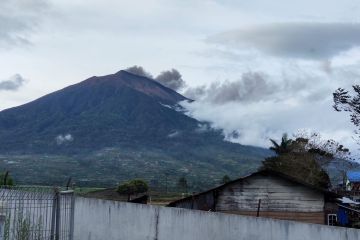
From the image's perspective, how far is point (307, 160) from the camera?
4628 cm

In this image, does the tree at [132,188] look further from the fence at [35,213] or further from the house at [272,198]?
the fence at [35,213]

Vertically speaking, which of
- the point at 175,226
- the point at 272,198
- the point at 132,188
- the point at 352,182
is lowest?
the point at 175,226

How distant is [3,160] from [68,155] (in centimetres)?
3302

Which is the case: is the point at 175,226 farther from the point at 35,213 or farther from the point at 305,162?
the point at 305,162

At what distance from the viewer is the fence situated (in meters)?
8.88

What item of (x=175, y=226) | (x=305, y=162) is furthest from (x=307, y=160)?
(x=175, y=226)

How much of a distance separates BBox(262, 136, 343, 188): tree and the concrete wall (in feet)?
95.5

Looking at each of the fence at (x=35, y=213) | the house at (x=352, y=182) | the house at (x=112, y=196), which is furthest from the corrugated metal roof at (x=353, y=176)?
the fence at (x=35, y=213)

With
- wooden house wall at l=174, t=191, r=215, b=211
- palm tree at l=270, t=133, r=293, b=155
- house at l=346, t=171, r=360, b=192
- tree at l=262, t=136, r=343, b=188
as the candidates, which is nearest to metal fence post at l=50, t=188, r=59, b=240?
wooden house wall at l=174, t=191, r=215, b=211

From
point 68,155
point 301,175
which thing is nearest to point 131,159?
point 68,155

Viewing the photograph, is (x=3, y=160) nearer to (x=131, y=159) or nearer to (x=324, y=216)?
(x=131, y=159)

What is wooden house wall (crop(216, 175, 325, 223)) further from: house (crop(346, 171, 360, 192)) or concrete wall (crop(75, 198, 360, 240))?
house (crop(346, 171, 360, 192))

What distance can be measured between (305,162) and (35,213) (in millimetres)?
38140

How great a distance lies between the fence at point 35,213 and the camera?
8.88 meters
